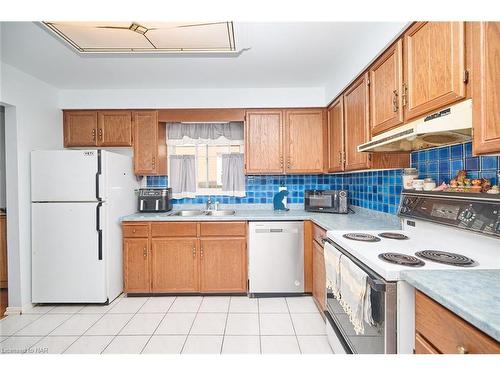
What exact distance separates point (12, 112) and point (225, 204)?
2344mm

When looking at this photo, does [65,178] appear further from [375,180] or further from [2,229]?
[375,180]

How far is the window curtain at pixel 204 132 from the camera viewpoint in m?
3.29

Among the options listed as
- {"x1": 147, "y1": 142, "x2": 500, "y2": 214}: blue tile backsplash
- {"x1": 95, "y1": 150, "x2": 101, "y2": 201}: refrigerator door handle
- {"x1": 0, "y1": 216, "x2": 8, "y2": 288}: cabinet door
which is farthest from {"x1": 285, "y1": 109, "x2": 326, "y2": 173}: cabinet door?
{"x1": 0, "y1": 216, "x2": 8, "y2": 288}: cabinet door

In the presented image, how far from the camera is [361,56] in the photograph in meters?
1.98

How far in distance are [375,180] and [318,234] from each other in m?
0.77

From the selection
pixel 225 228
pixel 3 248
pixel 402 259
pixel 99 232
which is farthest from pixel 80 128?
pixel 402 259

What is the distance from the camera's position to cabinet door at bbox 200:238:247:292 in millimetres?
2682

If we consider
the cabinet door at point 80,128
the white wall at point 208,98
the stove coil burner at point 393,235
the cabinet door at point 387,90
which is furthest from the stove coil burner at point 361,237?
the cabinet door at point 80,128

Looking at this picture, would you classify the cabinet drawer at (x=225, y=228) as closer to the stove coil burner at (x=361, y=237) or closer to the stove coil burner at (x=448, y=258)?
the stove coil burner at (x=361, y=237)

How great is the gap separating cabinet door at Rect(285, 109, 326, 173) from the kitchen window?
658 mm

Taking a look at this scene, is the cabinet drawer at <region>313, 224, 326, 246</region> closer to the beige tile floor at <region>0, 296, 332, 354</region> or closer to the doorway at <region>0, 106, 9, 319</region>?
the beige tile floor at <region>0, 296, 332, 354</region>

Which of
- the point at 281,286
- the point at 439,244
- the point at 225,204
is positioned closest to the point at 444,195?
the point at 439,244

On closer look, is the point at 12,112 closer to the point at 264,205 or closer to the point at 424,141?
the point at 264,205

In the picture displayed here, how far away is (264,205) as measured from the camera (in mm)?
3266
